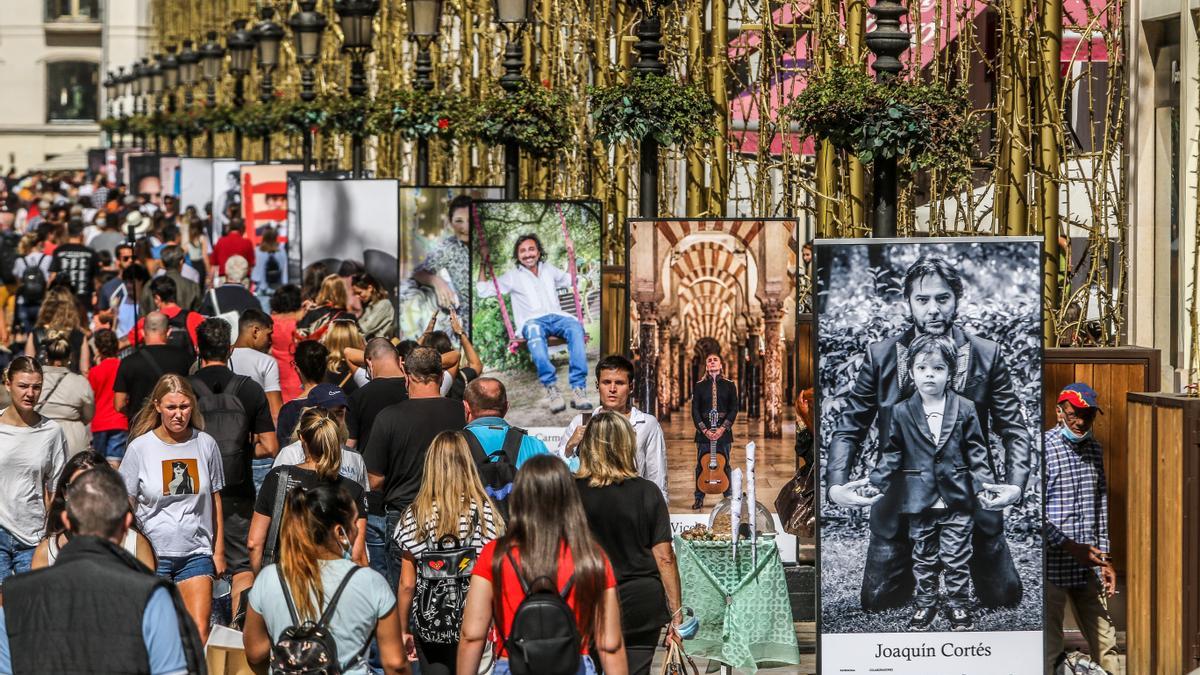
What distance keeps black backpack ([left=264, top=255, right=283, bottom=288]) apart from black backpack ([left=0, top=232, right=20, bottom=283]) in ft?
14.2

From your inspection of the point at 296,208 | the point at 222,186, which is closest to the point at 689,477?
the point at 296,208

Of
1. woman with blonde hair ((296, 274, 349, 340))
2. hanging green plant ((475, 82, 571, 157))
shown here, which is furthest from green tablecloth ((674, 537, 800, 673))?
hanging green plant ((475, 82, 571, 157))

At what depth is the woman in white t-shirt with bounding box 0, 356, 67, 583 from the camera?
11625 millimetres

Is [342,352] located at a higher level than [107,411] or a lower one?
Answer: higher

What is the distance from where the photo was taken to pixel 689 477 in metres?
13.1

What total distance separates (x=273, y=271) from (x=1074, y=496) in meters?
14.9

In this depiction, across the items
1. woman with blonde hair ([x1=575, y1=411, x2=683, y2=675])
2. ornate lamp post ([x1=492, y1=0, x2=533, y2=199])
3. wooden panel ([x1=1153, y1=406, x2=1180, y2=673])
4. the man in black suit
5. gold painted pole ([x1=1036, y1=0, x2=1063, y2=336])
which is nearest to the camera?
woman with blonde hair ([x1=575, y1=411, x2=683, y2=675])

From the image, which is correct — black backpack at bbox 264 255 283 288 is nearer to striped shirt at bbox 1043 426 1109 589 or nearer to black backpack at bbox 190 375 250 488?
black backpack at bbox 190 375 250 488

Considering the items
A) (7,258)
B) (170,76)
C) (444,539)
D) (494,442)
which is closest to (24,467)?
(494,442)

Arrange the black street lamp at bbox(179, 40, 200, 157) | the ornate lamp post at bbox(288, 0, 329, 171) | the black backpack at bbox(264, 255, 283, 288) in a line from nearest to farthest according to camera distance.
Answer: the black backpack at bbox(264, 255, 283, 288), the ornate lamp post at bbox(288, 0, 329, 171), the black street lamp at bbox(179, 40, 200, 157)

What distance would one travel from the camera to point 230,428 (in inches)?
508

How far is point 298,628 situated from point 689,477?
5.43 metres

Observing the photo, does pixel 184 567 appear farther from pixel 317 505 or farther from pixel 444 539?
pixel 317 505

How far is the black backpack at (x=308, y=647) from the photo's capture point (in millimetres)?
7789
